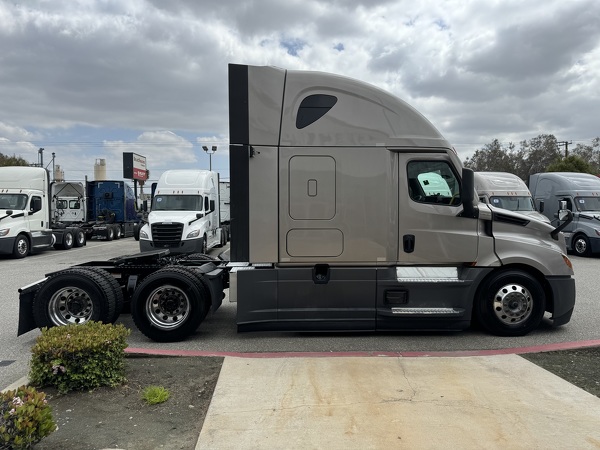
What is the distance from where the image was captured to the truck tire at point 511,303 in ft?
20.6

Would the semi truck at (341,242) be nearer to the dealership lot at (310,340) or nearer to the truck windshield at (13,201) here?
the dealership lot at (310,340)

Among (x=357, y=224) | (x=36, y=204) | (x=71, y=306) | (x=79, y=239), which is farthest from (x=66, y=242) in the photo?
(x=357, y=224)

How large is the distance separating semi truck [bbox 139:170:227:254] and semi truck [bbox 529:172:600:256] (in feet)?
42.3

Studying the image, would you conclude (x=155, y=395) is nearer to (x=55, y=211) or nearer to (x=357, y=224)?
(x=357, y=224)

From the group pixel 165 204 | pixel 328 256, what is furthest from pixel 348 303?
pixel 165 204

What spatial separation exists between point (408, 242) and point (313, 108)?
Result: 2.19m

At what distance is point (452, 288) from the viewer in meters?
6.20

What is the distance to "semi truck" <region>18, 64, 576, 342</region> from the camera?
598 cm

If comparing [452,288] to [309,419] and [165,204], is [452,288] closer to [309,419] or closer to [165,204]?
[309,419]

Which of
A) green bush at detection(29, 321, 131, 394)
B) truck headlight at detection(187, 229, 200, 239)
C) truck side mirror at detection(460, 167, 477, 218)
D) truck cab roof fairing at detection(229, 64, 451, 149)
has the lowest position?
green bush at detection(29, 321, 131, 394)

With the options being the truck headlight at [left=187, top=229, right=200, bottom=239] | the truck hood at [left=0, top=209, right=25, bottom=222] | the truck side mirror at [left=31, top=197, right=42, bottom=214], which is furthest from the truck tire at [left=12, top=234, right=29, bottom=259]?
the truck headlight at [left=187, top=229, right=200, bottom=239]

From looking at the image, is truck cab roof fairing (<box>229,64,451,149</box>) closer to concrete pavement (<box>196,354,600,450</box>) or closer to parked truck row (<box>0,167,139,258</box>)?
concrete pavement (<box>196,354,600,450</box>)

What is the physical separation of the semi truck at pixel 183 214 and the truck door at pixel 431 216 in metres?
10.1

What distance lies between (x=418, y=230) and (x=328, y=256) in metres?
1.27
